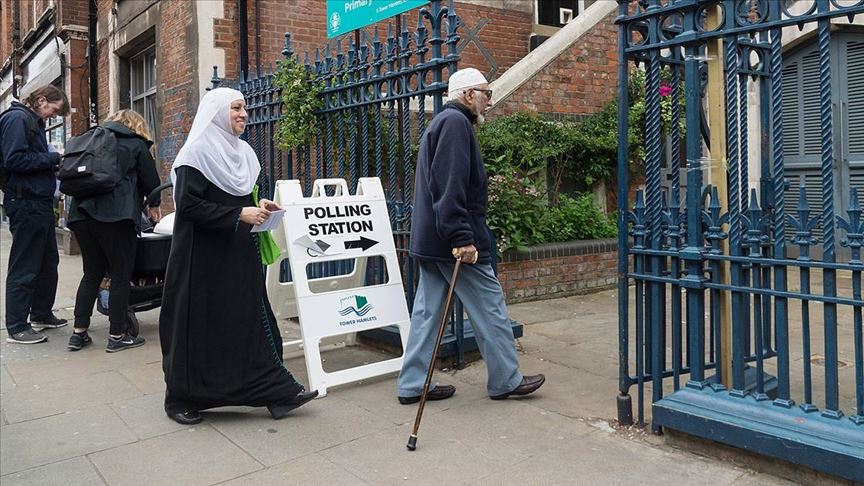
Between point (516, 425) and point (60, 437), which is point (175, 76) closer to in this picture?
point (60, 437)

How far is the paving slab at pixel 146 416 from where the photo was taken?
160 inches

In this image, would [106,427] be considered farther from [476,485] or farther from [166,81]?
[166,81]

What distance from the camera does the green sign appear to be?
620cm

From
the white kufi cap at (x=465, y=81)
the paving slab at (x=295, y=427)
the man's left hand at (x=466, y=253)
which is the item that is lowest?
the paving slab at (x=295, y=427)

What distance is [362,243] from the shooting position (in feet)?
16.4

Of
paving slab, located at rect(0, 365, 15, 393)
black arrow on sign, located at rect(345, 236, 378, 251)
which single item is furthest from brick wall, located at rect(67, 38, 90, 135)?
black arrow on sign, located at rect(345, 236, 378, 251)

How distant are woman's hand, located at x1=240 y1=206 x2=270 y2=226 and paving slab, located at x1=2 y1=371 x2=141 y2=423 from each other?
160 cm

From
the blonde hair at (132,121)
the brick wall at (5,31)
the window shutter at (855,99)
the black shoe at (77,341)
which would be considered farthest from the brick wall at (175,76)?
the brick wall at (5,31)

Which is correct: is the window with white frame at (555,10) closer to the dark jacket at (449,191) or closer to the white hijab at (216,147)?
the dark jacket at (449,191)

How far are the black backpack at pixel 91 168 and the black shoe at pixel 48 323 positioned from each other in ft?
5.35

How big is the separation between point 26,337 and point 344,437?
387 cm

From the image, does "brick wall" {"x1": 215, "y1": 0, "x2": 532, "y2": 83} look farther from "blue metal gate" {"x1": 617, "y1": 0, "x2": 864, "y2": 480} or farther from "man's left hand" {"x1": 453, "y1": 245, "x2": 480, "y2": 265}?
"blue metal gate" {"x1": 617, "y1": 0, "x2": 864, "y2": 480}

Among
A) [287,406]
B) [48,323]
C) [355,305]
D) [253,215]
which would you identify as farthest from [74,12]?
[287,406]

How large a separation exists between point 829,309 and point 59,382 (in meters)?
4.83
